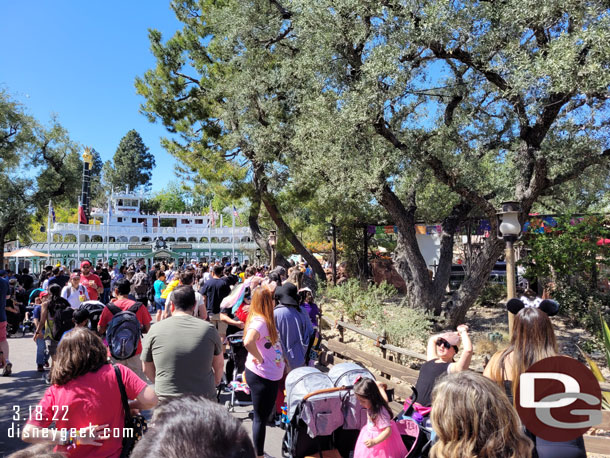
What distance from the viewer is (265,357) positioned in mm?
3637

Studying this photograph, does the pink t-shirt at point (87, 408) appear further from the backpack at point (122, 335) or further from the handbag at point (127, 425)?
the backpack at point (122, 335)

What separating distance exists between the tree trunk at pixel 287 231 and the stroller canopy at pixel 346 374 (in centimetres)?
1243

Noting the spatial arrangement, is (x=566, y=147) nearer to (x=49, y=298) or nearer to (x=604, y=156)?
(x=604, y=156)

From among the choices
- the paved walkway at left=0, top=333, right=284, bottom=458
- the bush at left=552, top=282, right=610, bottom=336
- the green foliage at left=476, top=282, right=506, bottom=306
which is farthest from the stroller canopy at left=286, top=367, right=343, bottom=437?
the green foliage at left=476, top=282, right=506, bottom=306

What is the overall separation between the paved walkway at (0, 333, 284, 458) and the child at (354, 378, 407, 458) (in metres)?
0.85

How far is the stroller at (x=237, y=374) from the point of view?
203 inches

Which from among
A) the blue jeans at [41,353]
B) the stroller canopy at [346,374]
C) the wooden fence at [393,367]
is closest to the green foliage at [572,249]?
the wooden fence at [393,367]

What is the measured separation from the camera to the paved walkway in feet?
13.7

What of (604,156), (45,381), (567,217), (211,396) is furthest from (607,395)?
(567,217)

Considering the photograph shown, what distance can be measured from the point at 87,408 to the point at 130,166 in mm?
70499

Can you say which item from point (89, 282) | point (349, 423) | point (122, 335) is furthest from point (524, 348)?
point (89, 282)

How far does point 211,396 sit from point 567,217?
11.9m

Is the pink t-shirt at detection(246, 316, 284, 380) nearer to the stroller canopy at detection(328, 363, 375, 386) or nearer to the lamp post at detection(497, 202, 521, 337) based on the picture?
the stroller canopy at detection(328, 363, 375, 386)

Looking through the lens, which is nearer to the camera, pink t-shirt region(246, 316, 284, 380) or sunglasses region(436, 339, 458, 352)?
sunglasses region(436, 339, 458, 352)
